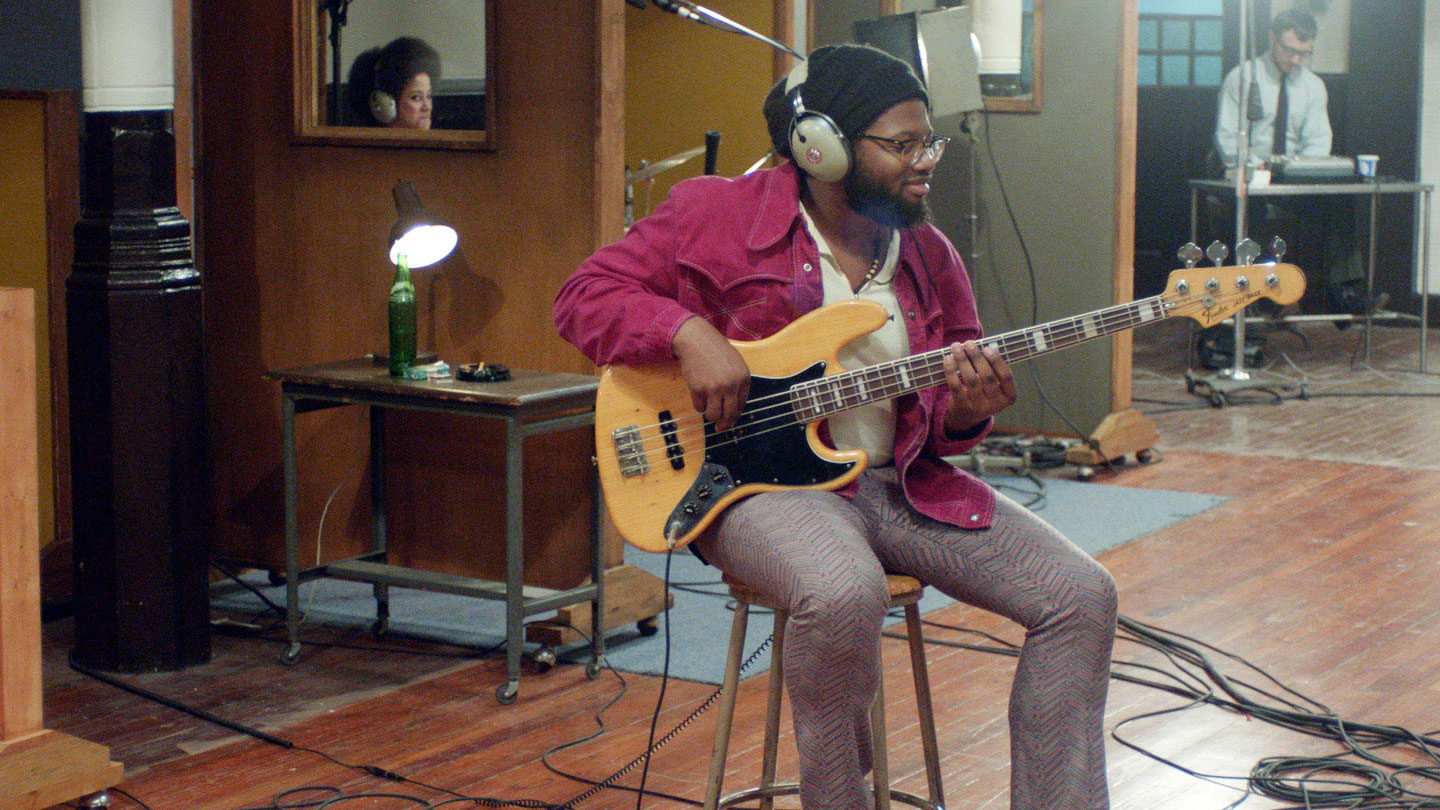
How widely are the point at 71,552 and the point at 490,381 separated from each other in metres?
1.36

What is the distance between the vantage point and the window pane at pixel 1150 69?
1029cm

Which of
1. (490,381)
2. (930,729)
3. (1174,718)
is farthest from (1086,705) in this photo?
(490,381)

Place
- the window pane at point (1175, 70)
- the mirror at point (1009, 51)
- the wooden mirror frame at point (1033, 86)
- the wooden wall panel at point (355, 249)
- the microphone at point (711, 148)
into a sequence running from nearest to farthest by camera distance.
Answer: the wooden wall panel at point (355, 249)
the microphone at point (711, 148)
the mirror at point (1009, 51)
the wooden mirror frame at point (1033, 86)
the window pane at point (1175, 70)

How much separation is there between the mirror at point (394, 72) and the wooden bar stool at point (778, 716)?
1.70m

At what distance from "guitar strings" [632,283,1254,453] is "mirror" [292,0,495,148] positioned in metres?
1.54

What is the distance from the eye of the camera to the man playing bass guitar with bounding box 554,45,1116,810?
83.3 inches

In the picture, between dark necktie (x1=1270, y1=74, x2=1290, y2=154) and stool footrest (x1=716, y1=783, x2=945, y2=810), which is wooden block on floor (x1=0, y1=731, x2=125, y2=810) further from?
dark necktie (x1=1270, y1=74, x2=1290, y2=154)

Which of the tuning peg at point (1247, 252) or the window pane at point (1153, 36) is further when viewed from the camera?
the window pane at point (1153, 36)

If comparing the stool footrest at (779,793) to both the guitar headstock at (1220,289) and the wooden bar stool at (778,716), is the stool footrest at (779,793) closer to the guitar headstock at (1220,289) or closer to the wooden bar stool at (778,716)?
the wooden bar stool at (778,716)

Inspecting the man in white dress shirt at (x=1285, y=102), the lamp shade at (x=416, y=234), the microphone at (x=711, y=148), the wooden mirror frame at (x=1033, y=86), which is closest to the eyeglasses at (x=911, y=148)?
the lamp shade at (x=416, y=234)

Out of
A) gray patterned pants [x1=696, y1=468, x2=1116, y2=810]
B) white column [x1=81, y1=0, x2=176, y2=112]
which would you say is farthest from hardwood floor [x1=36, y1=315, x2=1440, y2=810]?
white column [x1=81, y1=0, x2=176, y2=112]

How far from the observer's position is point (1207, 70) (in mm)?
10227

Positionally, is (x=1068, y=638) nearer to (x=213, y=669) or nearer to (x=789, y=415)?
(x=789, y=415)

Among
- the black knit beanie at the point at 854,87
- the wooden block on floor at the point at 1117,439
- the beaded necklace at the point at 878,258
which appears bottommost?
the wooden block on floor at the point at 1117,439
